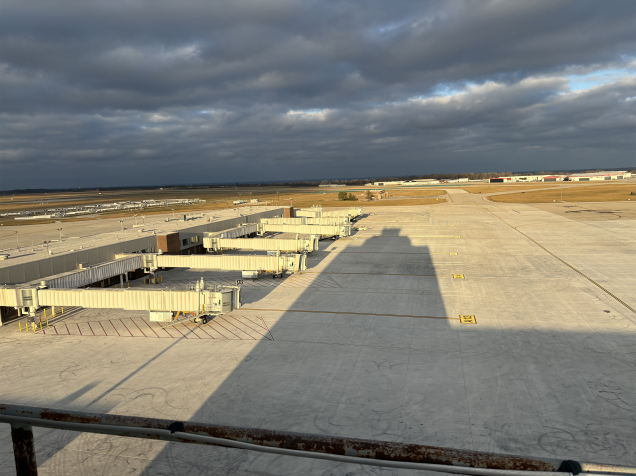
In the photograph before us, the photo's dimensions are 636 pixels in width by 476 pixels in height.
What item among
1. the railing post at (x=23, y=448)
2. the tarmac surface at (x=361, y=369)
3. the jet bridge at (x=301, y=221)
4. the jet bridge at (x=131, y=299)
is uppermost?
the railing post at (x=23, y=448)

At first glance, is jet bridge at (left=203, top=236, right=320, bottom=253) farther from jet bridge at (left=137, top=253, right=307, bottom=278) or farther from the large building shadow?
the large building shadow

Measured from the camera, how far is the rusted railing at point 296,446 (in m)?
4.26

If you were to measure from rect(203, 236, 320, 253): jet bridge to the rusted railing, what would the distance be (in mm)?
56428

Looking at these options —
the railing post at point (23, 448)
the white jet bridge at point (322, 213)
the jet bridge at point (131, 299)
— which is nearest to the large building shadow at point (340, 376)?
the jet bridge at point (131, 299)

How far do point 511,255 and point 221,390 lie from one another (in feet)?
169

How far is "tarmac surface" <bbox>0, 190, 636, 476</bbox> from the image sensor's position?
19969 mm

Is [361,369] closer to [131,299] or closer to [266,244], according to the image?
[131,299]

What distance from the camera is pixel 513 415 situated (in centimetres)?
2183

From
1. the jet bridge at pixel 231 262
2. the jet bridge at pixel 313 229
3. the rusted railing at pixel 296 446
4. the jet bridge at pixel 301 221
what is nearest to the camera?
the rusted railing at pixel 296 446

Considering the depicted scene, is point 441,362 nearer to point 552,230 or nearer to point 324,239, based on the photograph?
point 324,239

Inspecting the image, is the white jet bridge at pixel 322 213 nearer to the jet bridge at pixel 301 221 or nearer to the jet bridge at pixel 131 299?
the jet bridge at pixel 301 221

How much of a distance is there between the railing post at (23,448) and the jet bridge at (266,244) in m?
56.3

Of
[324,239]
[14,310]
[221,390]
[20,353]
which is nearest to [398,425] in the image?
[221,390]

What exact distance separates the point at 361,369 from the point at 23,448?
79.5 feet
